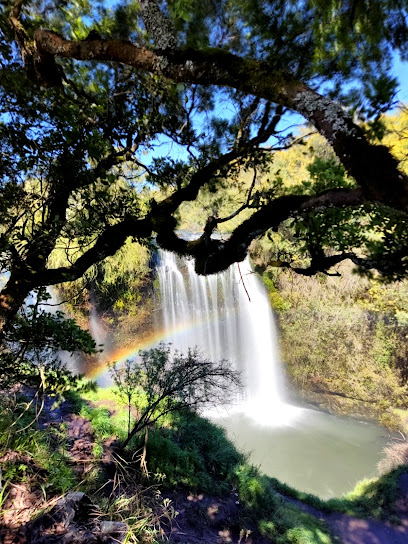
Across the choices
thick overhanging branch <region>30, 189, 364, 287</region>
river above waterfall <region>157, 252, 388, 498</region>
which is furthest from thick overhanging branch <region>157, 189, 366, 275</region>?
river above waterfall <region>157, 252, 388, 498</region>

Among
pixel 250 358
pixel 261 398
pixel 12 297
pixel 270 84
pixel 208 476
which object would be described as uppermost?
pixel 270 84

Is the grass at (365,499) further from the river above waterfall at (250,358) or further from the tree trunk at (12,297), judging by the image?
the tree trunk at (12,297)

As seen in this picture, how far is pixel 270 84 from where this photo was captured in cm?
179

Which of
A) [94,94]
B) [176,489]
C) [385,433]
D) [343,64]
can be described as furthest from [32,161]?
[385,433]

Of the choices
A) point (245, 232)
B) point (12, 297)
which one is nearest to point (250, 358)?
point (245, 232)

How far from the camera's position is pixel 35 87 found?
2740 millimetres

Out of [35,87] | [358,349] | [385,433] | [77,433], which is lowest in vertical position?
[385,433]

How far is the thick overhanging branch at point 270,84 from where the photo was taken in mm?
1433

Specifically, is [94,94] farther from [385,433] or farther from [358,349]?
[385,433]

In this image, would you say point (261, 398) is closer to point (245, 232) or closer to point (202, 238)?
point (202, 238)

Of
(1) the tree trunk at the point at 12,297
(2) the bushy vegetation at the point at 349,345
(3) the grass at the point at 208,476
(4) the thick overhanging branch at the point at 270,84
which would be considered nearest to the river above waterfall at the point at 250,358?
(2) the bushy vegetation at the point at 349,345

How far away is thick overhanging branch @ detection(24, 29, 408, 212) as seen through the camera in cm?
143

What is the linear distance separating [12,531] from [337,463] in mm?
12583

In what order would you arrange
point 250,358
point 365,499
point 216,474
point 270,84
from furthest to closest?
point 250,358, point 365,499, point 216,474, point 270,84
